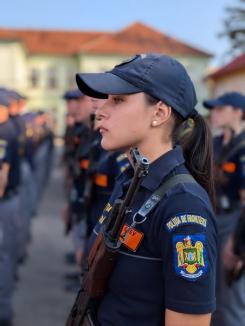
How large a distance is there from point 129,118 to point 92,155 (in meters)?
2.05

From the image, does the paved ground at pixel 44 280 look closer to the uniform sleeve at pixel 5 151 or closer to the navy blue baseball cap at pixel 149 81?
the uniform sleeve at pixel 5 151

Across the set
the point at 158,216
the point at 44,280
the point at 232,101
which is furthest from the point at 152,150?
the point at 44,280

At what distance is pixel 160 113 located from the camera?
1.54 m

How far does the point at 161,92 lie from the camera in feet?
4.97

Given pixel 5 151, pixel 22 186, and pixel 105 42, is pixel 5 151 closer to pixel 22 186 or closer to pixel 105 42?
pixel 22 186

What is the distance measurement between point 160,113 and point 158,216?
328mm

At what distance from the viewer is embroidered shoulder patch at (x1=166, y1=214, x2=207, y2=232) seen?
1.38 metres

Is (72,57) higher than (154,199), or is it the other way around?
(154,199)

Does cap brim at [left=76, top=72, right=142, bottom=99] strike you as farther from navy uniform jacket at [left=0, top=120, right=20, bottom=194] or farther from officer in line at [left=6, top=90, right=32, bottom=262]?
officer in line at [left=6, top=90, right=32, bottom=262]

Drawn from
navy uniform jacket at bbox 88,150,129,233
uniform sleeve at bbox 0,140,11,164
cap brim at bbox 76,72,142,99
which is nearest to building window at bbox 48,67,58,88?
uniform sleeve at bbox 0,140,11,164

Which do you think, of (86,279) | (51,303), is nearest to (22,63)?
(51,303)

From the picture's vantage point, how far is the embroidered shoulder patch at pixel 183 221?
1.38m

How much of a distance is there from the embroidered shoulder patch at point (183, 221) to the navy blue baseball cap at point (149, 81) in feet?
1.16

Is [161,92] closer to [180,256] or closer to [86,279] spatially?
[180,256]
